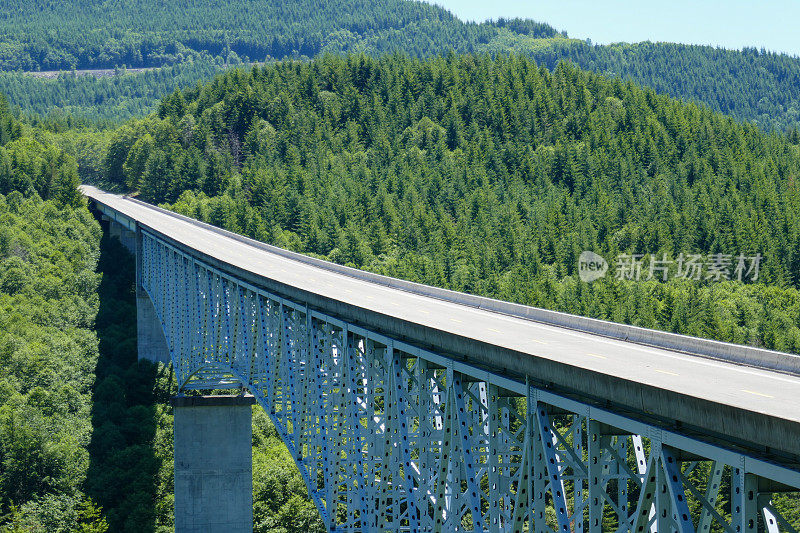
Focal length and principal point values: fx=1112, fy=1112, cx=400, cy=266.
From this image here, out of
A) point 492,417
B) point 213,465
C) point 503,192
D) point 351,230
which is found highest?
point 492,417

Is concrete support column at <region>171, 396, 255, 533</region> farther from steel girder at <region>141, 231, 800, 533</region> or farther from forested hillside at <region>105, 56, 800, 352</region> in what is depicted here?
forested hillside at <region>105, 56, 800, 352</region>

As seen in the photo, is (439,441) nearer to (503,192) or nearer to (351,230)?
(351,230)

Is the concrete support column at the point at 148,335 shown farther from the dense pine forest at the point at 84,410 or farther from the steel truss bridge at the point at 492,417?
the steel truss bridge at the point at 492,417

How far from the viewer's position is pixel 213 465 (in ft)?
178

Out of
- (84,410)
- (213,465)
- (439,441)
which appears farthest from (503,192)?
(439,441)

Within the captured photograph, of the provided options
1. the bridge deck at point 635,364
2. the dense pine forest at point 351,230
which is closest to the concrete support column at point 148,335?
the dense pine forest at point 351,230

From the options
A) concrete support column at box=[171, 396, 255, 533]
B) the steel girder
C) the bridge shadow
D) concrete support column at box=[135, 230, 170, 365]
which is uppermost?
the steel girder

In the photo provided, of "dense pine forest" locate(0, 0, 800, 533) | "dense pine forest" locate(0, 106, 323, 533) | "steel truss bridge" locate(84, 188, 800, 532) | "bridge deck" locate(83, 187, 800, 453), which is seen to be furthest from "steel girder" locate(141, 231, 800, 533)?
"dense pine forest" locate(0, 0, 800, 533)

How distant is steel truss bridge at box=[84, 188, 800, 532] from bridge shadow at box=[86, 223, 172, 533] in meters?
14.5

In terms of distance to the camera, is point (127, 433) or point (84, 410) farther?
point (84, 410)

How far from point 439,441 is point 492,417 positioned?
17.9 ft

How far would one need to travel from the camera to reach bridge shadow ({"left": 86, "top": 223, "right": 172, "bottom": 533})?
6250 centimetres

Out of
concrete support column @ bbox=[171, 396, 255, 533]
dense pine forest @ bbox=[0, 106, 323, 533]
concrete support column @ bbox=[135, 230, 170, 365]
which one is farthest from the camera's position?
concrete support column @ bbox=[135, 230, 170, 365]

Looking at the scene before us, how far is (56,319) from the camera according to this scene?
10562 centimetres
